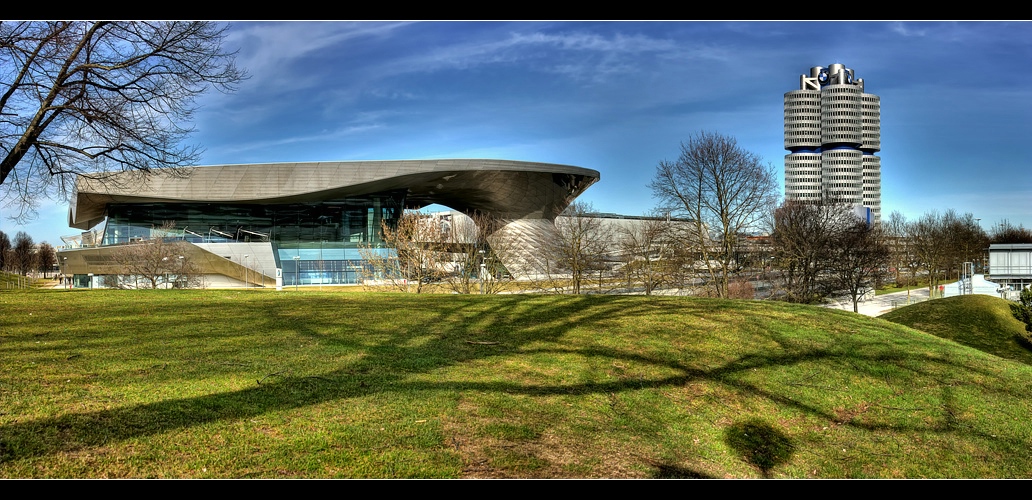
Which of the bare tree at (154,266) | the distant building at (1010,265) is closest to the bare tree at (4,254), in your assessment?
the bare tree at (154,266)

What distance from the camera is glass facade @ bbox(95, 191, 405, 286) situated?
2087 inches

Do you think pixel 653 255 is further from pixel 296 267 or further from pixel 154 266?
pixel 296 267

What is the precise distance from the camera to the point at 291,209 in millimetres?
54938

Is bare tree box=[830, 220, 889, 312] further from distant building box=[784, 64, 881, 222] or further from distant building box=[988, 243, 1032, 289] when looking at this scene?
distant building box=[784, 64, 881, 222]

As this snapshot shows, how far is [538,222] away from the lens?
6066 cm

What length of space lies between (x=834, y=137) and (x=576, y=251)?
5760 inches

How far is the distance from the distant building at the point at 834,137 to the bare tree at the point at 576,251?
131356 mm

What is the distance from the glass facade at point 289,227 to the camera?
53.0m

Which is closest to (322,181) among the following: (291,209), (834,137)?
(291,209)

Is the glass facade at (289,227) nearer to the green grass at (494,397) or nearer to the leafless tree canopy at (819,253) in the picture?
the leafless tree canopy at (819,253)

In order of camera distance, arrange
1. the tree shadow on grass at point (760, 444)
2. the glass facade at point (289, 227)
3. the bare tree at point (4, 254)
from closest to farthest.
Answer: the tree shadow on grass at point (760, 444), the glass facade at point (289, 227), the bare tree at point (4, 254)

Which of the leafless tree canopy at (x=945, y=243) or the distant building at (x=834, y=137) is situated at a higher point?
the distant building at (x=834, y=137)
